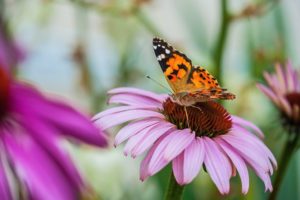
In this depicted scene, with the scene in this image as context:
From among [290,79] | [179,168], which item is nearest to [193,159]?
[179,168]

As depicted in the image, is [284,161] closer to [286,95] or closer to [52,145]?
[286,95]

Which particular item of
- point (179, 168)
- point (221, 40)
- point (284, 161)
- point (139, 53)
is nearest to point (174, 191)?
point (179, 168)

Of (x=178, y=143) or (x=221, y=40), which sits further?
(x=221, y=40)

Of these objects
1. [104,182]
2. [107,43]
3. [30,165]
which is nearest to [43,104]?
[30,165]

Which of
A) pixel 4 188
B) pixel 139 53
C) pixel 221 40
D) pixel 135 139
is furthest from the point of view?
pixel 139 53

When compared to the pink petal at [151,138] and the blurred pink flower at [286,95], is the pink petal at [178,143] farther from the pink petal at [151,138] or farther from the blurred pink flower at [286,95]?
the blurred pink flower at [286,95]

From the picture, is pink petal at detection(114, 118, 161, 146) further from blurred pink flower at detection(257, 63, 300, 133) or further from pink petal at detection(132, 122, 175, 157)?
blurred pink flower at detection(257, 63, 300, 133)

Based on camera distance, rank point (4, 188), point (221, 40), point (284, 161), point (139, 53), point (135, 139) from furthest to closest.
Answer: point (139, 53)
point (221, 40)
point (284, 161)
point (135, 139)
point (4, 188)
